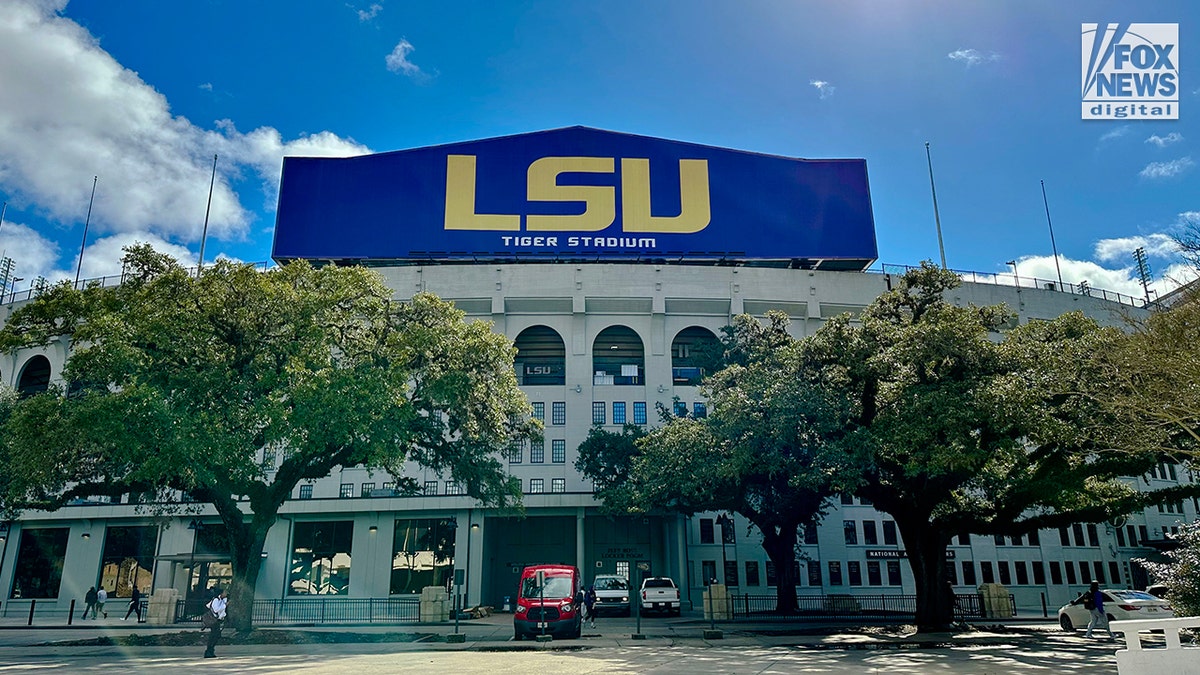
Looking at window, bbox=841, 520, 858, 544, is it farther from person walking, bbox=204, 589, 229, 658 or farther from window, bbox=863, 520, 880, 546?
person walking, bbox=204, 589, 229, 658

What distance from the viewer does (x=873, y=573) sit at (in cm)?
4800

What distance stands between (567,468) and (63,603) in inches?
1235

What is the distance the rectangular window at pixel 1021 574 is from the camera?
162 feet

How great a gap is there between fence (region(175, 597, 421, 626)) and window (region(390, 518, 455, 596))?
805 centimetres

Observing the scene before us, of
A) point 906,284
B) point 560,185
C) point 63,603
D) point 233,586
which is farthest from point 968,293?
point 63,603

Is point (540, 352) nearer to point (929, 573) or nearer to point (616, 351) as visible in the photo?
point (616, 351)

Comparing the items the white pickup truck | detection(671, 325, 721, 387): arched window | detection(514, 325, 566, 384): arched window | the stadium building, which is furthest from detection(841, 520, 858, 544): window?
detection(514, 325, 566, 384): arched window

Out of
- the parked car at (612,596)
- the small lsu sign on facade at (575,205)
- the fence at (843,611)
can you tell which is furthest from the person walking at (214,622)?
the small lsu sign on facade at (575,205)

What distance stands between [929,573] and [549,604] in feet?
42.7

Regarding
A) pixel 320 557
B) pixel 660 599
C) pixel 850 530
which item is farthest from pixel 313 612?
pixel 850 530

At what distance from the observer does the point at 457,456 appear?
27453 mm

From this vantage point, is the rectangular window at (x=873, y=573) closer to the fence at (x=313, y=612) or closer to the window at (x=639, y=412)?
the window at (x=639, y=412)

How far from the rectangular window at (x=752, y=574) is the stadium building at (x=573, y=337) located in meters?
0.17

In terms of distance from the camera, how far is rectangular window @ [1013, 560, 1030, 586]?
49.3m
